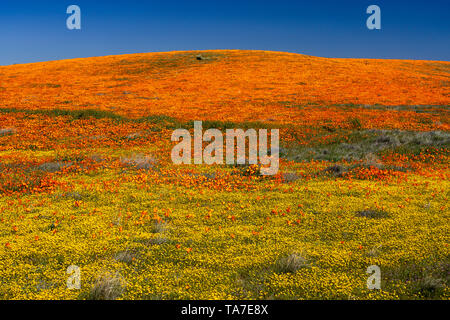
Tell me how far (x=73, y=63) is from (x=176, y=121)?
5514cm

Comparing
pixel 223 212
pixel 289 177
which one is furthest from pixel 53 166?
pixel 289 177

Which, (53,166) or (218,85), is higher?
(218,85)

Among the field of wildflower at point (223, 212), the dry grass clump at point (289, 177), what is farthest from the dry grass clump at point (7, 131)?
the dry grass clump at point (289, 177)

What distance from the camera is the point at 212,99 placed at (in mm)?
41500

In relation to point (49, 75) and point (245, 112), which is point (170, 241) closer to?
point (245, 112)

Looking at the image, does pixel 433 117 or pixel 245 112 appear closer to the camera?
pixel 433 117

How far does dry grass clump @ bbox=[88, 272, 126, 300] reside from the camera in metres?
6.05

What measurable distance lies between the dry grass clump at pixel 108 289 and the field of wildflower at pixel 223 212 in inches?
1.1

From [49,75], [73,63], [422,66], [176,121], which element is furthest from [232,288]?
[422,66]

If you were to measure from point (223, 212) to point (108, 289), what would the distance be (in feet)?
15.7

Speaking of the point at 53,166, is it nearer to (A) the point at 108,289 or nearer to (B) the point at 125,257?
(B) the point at 125,257

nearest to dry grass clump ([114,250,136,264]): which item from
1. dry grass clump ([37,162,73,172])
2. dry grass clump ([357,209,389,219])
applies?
dry grass clump ([357,209,389,219])

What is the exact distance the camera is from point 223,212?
404 inches

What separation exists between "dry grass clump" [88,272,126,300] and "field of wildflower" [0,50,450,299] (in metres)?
0.03
